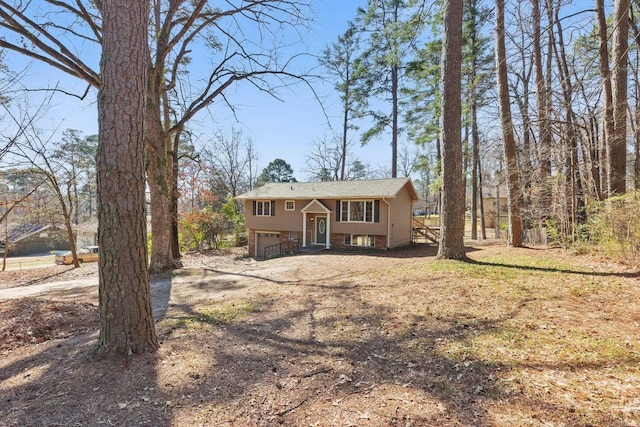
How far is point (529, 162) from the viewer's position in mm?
10477

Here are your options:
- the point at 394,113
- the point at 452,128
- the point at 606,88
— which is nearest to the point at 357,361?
the point at 452,128

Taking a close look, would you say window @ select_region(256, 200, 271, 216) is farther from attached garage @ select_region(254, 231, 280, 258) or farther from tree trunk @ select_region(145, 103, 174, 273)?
tree trunk @ select_region(145, 103, 174, 273)

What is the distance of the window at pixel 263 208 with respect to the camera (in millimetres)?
20328

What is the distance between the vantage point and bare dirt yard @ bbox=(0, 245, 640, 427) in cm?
231

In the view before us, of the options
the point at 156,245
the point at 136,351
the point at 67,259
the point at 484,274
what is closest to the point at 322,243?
the point at 156,245

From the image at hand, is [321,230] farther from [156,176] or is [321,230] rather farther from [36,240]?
[36,240]

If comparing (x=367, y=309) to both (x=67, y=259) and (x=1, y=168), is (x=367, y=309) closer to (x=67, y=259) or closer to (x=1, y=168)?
(x=1, y=168)

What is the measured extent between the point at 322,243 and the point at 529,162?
1132cm

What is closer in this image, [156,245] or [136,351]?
[136,351]

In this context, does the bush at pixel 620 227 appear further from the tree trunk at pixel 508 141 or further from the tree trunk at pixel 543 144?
the tree trunk at pixel 508 141

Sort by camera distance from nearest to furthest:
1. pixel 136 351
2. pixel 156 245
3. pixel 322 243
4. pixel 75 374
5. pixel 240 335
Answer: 1. pixel 75 374
2. pixel 136 351
3. pixel 240 335
4. pixel 156 245
5. pixel 322 243

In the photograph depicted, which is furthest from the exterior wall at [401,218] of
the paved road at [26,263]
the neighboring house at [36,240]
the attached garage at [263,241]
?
the neighboring house at [36,240]

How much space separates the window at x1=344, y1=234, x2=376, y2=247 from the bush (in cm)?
1060

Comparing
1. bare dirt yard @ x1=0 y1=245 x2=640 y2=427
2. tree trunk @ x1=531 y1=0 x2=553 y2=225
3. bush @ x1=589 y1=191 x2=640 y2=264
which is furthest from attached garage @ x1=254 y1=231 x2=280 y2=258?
bush @ x1=589 y1=191 x2=640 y2=264
